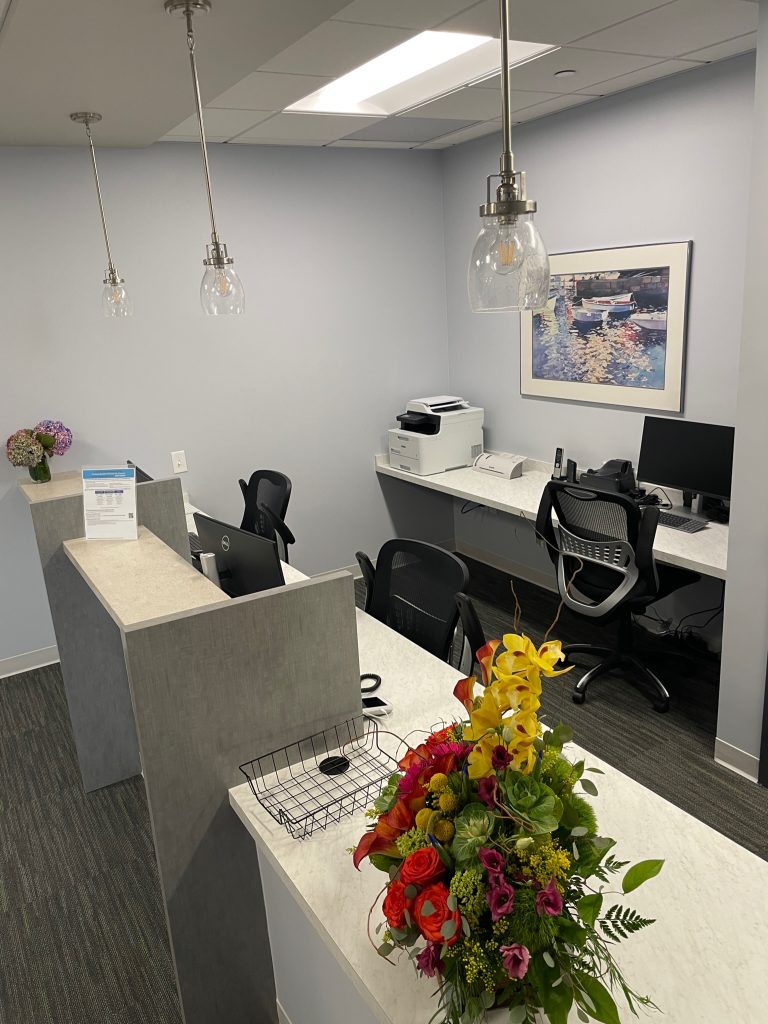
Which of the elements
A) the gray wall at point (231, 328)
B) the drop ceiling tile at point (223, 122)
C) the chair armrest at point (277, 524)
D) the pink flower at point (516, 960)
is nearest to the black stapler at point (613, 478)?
the chair armrest at point (277, 524)

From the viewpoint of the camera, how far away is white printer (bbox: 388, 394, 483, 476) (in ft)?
15.7

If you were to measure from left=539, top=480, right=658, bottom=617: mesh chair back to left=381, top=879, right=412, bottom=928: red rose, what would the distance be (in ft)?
6.83

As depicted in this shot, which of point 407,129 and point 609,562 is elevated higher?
point 407,129

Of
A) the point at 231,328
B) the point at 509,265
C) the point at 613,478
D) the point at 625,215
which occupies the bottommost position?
the point at 613,478

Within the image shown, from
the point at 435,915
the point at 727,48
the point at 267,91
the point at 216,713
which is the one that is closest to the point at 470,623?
the point at 216,713

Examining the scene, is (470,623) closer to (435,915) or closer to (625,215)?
(435,915)

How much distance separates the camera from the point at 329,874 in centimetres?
150

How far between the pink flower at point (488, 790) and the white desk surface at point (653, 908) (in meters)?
0.38

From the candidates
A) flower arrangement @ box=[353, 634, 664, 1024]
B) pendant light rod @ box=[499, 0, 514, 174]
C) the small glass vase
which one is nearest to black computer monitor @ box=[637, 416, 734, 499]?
pendant light rod @ box=[499, 0, 514, 174]

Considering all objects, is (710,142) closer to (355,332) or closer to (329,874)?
(355,332)

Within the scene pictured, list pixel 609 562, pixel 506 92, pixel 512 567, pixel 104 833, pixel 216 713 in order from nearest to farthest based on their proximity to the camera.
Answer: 1. pixel 506 92
2. pixel 216 713
3. pixel 104 833
4. pixel 609 562
5. pixel 512 567

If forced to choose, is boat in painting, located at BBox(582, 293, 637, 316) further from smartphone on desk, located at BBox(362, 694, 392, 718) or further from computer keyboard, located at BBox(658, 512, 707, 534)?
smartphone on desk, located at BBox(362, 694, 392, 718)

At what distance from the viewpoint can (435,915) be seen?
106 cm

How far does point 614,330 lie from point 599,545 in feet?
4.36
